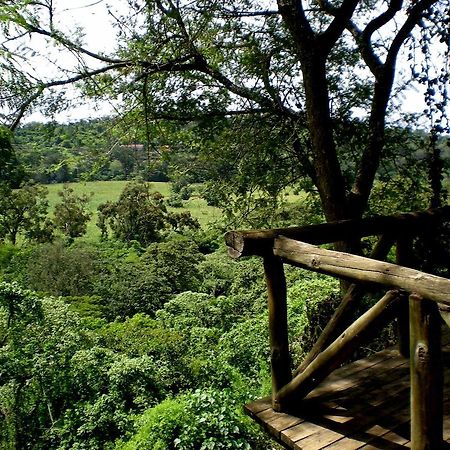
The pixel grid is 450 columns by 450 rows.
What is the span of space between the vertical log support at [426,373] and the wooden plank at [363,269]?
6 cm

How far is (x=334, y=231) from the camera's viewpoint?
2809mm

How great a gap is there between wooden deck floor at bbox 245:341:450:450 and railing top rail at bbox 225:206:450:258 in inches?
33.3

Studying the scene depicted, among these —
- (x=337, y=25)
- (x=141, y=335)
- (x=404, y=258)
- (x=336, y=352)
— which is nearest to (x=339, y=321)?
(x=336, y=352)

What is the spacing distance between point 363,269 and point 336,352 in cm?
52

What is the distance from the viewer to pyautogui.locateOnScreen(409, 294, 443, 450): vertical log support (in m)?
1.81

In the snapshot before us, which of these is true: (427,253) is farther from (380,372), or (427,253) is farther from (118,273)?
(118,273)

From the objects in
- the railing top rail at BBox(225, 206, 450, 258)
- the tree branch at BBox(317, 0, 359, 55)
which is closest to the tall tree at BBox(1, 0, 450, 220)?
the tree branch at BBox(317, 0, 359, 55)

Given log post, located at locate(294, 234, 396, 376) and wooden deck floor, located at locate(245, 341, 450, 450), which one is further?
log post, located at locate(294, 234, 396, 376)

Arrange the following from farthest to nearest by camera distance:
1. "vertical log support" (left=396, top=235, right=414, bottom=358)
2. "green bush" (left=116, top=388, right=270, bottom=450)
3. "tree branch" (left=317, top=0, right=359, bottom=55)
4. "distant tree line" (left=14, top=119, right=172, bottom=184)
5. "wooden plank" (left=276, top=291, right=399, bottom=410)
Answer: "green bush" (left=116, top=388, right=270, bottom=450), "distant tree line" (left=14, top=119, right=172, bottom=184), "tree branch" (left=317, top=0, right=359, bottom=55), "vertical log support" (left=396, top=235, right=414, bottom=358), "wooden plank" (left=276, top=291, right=399, bottom=410)

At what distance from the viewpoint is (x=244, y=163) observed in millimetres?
6301

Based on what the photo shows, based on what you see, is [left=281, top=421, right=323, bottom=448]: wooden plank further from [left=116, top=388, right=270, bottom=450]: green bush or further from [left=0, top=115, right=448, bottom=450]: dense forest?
[left=116, top=388, right=270, bottom=450]: green bush

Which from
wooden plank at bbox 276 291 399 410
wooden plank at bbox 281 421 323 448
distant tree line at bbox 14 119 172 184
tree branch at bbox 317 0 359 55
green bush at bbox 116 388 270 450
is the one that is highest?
tree branch at bbox 317 0 359 55

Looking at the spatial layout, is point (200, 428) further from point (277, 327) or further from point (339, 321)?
point (339, 321)

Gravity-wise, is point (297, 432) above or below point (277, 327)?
below
